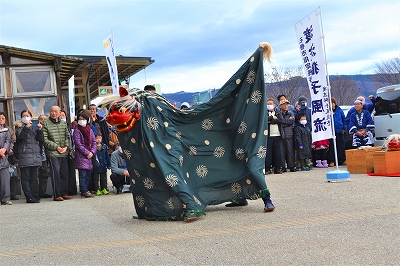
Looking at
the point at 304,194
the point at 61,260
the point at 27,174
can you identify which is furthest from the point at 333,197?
the point at 27,174

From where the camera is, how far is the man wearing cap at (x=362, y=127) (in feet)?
47.7

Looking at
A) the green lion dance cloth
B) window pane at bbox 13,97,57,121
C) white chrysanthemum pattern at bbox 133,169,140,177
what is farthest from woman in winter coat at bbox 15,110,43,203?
white chrysanthemum pattern at bbox 133,169,140,177

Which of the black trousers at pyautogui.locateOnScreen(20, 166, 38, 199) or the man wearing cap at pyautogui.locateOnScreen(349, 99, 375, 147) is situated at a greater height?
the man wearing cap at pyautogui.locateOnScreen(349, 99, 375, 147)

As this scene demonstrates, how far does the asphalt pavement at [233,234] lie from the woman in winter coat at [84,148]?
6.95ft

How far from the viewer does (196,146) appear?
8.12m

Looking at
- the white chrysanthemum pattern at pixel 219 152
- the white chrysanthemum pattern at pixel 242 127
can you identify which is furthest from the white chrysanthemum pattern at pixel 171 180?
the white chrysanthemum pattern at pixel 242 127

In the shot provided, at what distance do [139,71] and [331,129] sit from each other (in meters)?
13.9

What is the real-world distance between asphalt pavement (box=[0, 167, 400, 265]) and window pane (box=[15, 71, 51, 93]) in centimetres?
477

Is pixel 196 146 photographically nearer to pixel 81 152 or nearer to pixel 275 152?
pixel 81 152

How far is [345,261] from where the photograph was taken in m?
4.85

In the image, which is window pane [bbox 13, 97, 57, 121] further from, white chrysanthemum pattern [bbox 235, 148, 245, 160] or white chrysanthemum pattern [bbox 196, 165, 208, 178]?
white chrysanthemum pattern [bbox 235, 148, 245, 160]

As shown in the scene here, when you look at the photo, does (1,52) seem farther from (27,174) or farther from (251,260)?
(251,260)

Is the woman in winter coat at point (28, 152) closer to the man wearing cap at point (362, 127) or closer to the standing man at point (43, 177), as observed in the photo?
the standing man at point (43, 177)

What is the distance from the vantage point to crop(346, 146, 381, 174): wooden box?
12625mm
